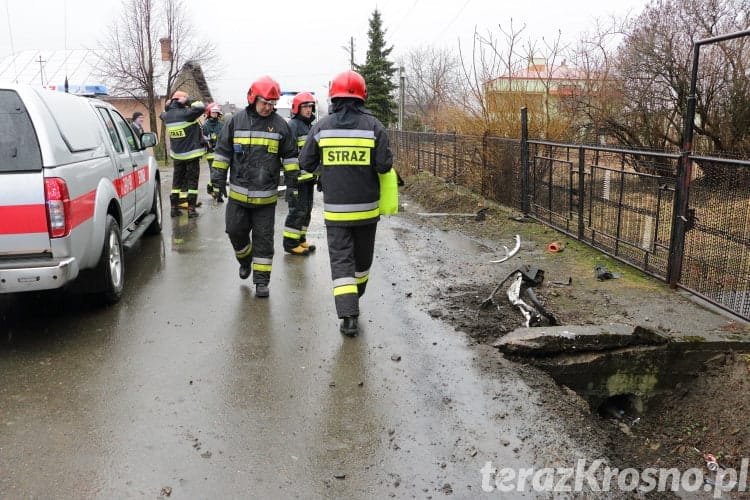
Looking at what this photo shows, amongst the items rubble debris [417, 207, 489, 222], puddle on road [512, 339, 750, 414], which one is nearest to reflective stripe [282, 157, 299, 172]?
puddle on road [512, 339, 750, 414]

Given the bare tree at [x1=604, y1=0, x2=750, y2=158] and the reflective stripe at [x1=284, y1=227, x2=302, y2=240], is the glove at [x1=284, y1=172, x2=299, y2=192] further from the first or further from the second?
the bare tree at [x1=604, y1=0, x2=750, y2=158]

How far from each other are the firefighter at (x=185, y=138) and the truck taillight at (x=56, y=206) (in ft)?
19.5

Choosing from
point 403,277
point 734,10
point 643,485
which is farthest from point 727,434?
point 734,10

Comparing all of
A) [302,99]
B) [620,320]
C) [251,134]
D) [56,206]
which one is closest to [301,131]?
[302,99]

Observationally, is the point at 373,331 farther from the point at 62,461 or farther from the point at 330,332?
the point at 62,461

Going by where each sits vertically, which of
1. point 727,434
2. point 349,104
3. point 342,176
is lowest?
point 727,434

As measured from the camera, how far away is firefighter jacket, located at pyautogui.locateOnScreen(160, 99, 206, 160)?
1023 cm

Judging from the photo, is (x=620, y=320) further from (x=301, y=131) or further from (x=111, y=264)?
(x=301, y=131)

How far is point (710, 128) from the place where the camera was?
1018cm

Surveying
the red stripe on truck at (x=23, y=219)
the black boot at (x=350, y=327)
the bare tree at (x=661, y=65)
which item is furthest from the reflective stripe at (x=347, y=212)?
the bare tree at (x=661, y=65)

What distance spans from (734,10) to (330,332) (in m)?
11.7

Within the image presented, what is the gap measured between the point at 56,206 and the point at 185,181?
21.9 ft

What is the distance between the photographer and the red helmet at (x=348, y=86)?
4875mm

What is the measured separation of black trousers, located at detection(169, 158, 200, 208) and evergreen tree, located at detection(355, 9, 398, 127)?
3465cm
